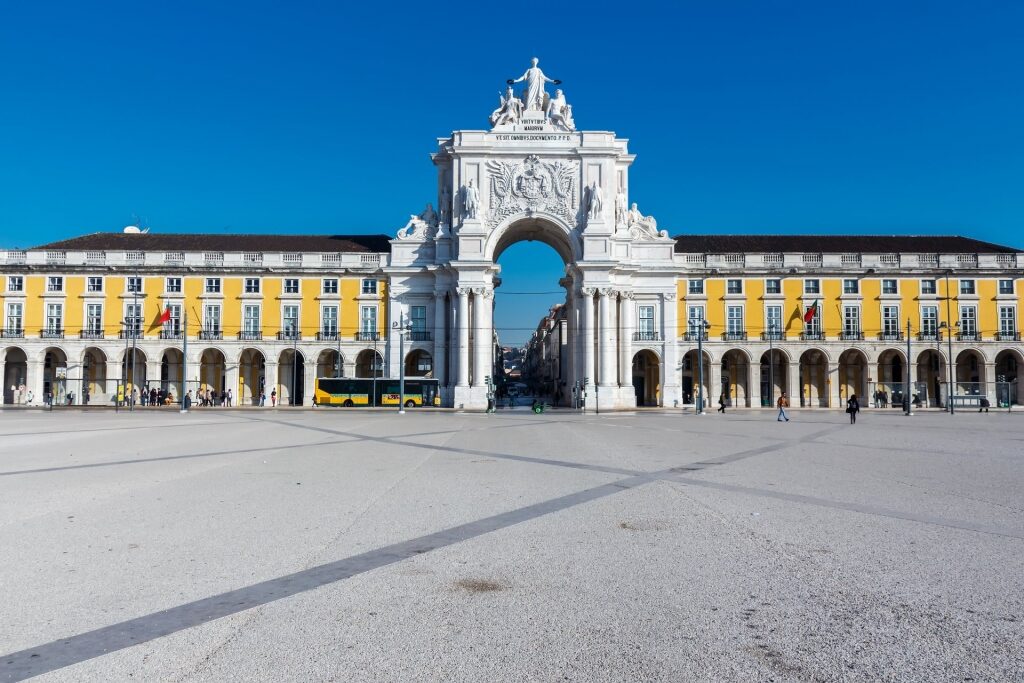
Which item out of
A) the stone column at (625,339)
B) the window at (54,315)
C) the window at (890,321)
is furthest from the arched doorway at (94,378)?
the window at (890,321)

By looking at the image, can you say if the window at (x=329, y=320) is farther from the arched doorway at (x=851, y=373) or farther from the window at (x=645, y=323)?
the arched doorway at (x=851, y=373)

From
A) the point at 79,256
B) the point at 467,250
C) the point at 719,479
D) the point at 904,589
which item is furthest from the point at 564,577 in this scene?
the point at 79,256

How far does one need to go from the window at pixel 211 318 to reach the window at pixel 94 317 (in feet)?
27.5

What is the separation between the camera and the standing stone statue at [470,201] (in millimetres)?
59156

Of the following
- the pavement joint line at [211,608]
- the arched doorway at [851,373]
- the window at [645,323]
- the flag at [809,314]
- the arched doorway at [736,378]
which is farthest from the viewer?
the arched doorway at [736,378]

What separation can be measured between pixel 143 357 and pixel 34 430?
117 feet

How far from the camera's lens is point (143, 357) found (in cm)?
6166

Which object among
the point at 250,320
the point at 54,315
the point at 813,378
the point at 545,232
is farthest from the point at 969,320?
the point at 54,315

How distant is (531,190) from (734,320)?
1992 centimetres

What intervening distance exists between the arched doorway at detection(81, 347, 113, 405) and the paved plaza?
52350 millimetres

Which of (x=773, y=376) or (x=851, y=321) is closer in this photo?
(x=851, y=321)

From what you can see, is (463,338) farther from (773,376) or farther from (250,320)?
(773,376)

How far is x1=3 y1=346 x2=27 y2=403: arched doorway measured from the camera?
62188mm

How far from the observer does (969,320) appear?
61.7m
